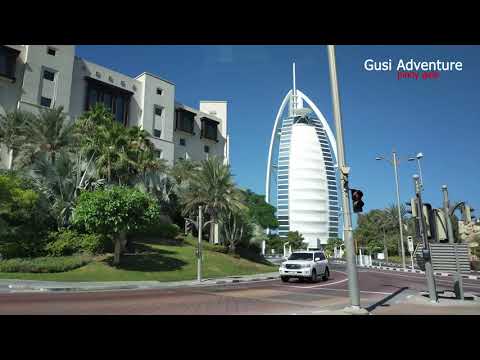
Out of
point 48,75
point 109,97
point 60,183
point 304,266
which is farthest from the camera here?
point 109,97

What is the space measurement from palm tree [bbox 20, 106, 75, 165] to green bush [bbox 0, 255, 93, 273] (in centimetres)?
1333

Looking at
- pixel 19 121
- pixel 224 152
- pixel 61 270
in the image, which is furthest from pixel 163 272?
pixel 224 152

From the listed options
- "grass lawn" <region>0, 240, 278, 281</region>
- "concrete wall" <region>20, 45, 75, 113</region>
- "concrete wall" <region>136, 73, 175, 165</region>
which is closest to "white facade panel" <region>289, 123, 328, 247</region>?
"concrete wall" <region>136, 73, 175, 165</region>

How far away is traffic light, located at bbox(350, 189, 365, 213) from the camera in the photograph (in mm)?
9930

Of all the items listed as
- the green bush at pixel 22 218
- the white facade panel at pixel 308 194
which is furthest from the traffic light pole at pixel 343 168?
the white facade panel at pixel 308 194

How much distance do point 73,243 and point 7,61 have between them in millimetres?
22983

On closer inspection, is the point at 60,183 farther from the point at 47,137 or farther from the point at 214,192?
the point at 214,192

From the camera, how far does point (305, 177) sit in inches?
5768

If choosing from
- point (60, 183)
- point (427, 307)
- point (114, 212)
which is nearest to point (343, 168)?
point (427, 307)

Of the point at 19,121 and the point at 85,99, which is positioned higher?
the point at 85,99

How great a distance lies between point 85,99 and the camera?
4362 centimetres

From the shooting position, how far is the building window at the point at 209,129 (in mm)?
61638
